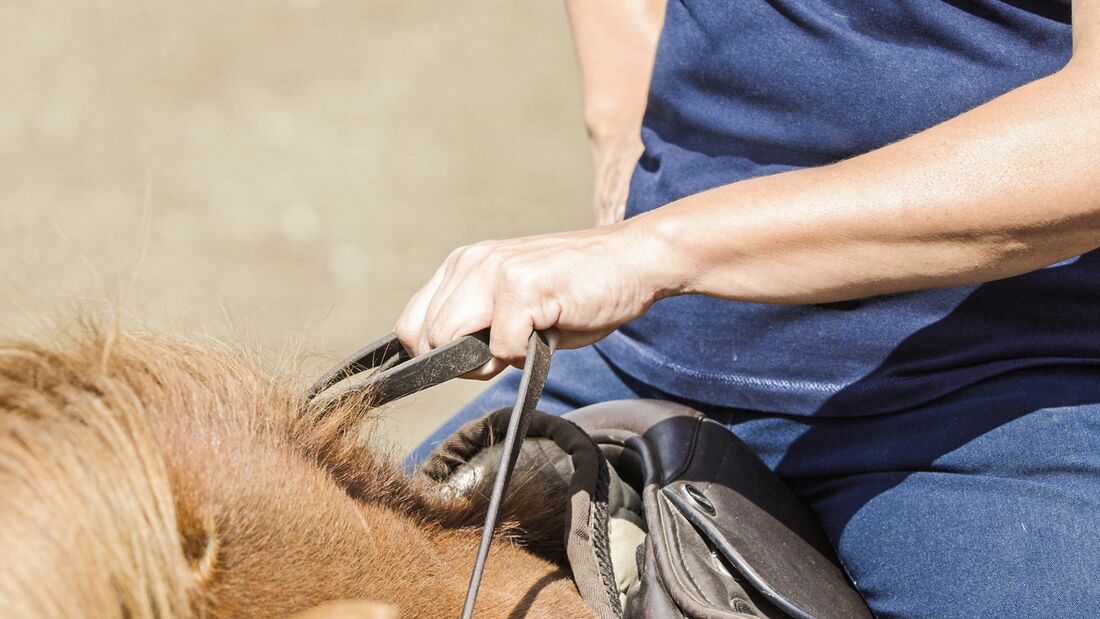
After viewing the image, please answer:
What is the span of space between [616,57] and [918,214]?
0.99 metres

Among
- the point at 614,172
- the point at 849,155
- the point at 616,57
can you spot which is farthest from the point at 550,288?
the point at 616,57

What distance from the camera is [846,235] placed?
80 centimetres

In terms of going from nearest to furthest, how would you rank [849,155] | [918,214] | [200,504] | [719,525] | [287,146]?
[200,504] < [918,214] < [719,525] < [849,155] < [287,146]

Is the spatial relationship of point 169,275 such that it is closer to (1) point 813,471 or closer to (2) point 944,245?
(1) point 813,471

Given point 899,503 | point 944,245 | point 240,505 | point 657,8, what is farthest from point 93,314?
point 657,8

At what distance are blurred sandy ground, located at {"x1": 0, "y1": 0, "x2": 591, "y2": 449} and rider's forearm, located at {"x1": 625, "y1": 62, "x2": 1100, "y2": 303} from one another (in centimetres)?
291

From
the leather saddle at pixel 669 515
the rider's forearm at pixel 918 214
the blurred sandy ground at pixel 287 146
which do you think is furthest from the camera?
the blurred sandy ground at pixel 287 146

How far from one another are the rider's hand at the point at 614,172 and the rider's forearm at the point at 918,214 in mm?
695

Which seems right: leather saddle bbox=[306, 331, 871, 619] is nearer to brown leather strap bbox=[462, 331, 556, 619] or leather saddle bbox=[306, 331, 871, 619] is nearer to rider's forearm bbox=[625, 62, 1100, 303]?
brown leather strap bbox=[462, 331, 556, 619]

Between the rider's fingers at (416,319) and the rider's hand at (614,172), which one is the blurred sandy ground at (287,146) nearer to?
the rider's hand at (614,172)

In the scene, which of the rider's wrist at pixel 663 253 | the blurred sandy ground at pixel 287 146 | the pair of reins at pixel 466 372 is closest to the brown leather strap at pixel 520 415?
the pair of reins at pixel 466 372

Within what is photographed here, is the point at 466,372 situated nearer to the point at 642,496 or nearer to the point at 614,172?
the point at 642,496

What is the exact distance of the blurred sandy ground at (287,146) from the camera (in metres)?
4.02

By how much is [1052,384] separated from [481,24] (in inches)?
198
